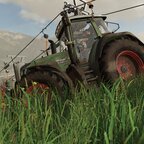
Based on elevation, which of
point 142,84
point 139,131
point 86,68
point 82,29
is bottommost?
point 139,131

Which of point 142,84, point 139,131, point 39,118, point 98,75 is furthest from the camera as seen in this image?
point 98,75

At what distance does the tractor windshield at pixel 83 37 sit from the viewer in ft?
23.2

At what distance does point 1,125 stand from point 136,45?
4.63 meters

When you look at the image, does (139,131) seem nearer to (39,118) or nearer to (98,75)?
(39,118)

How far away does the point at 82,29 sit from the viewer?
7.48 meters

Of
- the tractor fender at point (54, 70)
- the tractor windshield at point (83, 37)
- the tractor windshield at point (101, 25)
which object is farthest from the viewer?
the tractor windshield at point (101, 25)

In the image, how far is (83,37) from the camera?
24.1 feet

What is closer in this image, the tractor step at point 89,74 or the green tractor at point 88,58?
the green tractor at point 88,58

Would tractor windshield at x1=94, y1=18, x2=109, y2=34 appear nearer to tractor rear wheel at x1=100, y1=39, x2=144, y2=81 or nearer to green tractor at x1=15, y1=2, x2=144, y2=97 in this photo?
green tractor at x1=15, y1=2, x2=144, y2=97

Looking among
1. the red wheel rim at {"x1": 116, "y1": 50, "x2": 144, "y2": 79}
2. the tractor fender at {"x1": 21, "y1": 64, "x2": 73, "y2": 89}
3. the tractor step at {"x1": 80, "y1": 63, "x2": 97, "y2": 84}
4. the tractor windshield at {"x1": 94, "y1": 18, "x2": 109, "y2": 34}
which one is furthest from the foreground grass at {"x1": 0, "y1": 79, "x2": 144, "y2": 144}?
the tractor windshield at {"x1": 94, "y1": 18, "x2": 109, "y2": 34}

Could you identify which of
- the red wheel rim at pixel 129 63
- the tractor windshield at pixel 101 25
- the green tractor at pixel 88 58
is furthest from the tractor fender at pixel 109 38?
the tractor windshield at pixel 101 25

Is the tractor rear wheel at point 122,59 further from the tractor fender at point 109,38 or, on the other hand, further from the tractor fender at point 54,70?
the tractor fender at point 54,70

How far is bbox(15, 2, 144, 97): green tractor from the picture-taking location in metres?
5.92

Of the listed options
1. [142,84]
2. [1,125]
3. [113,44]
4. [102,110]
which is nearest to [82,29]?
[113,44]
